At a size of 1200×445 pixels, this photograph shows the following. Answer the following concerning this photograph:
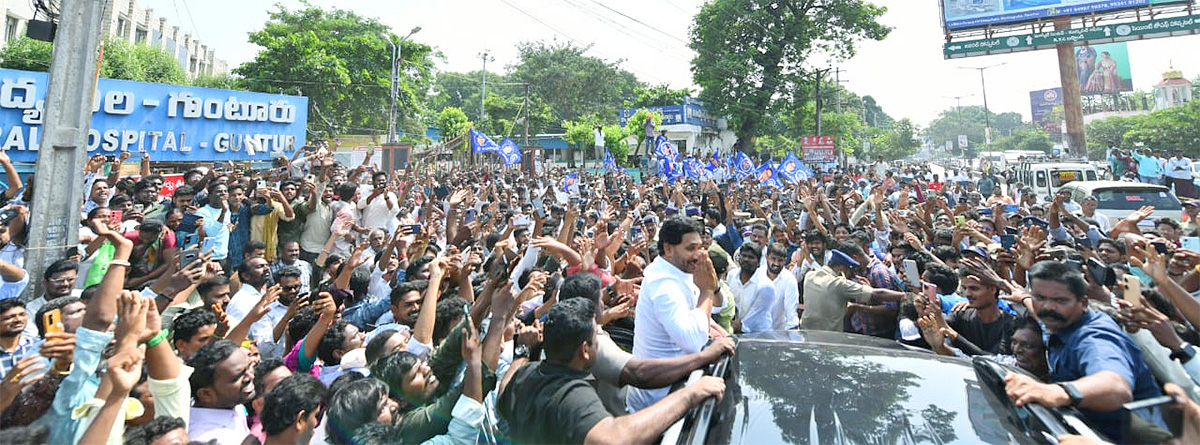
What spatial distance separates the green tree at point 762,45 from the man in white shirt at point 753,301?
32.5 metres

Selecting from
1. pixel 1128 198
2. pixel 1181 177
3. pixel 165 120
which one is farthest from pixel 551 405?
pixel 1181 177

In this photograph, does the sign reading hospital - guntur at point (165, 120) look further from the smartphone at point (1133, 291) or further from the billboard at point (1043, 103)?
the billboard at point (1043, 103)

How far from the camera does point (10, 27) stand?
102 feet

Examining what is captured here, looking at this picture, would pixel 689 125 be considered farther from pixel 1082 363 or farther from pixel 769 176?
pixel 1082 363

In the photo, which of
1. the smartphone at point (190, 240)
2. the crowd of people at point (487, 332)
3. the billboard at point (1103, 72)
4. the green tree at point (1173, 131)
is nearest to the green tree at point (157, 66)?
the crowd of people at point (487, 332)

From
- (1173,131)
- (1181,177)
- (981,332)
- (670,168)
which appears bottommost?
(981,332)

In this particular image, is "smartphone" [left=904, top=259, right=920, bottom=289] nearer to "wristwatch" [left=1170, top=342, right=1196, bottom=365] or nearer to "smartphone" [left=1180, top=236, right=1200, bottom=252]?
"wristwatch" [left=1170, top=342, right=1196, bottom=365]

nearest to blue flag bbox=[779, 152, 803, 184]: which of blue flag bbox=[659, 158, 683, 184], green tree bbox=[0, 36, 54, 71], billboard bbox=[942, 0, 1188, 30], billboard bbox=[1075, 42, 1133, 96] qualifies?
blue flag bbox=[659, 158, 683, 184]

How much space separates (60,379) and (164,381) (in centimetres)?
52

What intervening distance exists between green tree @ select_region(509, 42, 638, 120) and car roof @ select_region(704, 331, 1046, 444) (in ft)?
169

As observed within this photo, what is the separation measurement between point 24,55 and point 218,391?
32797mm

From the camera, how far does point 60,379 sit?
8.34ft

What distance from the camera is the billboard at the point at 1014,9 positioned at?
1075 inches

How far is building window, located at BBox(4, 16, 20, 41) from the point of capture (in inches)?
1202
